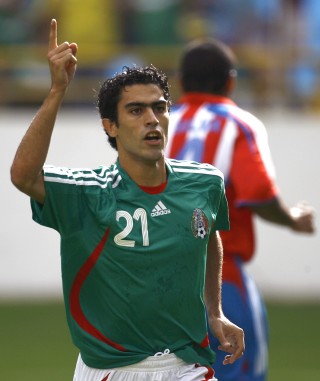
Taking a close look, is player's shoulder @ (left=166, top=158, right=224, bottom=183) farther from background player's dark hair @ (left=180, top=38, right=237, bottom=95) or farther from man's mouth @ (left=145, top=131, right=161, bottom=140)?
background player's dark hair @ (left=180, top=38, right=237, bottom=95)

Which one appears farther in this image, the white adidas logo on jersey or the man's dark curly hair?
the man's dark curly hair

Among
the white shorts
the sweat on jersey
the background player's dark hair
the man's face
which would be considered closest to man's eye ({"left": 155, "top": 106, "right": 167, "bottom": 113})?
the man's face

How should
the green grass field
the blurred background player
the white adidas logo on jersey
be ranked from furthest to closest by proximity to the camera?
1. the green grass field
2. the blurred background player
3. the white adidas logo on jersey

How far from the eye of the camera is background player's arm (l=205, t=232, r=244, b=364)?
5.71 meters

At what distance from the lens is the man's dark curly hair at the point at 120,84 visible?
563 centimetres

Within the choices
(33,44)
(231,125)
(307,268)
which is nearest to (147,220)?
(231,125)

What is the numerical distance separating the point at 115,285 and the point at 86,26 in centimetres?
989

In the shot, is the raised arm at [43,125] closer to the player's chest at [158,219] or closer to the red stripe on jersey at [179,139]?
the player's chest at [158,219]

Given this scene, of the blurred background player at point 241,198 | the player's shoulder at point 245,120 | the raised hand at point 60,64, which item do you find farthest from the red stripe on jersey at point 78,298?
the player's shoulder at point 245,120

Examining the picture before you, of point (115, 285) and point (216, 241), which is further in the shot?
point (216, 241)

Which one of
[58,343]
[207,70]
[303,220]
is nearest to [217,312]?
[303,220]

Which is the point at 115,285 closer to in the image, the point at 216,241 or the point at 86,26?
the point at 216,241

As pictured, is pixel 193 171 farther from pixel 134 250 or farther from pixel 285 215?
pixel 285 215

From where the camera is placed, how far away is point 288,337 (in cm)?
1215
